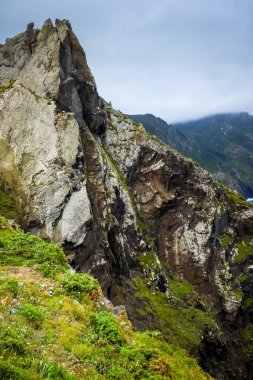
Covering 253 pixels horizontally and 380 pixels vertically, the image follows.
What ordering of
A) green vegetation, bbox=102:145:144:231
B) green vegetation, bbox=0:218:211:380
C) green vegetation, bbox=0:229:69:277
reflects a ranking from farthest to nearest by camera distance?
1. green vegetation, bbox=102:145:144:231
2. green vegetation, bbox=0:229:69:277
3. green vegetation, bbox=0:218:211:380

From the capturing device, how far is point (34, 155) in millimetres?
65125

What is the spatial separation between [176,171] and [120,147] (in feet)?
54.8

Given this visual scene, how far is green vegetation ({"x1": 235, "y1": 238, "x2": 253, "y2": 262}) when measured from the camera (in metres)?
105

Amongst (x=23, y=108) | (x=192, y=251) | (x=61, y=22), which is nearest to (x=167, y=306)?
(x=192, y=251)

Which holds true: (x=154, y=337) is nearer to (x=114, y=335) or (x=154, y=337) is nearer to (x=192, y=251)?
(x=114, y=335)

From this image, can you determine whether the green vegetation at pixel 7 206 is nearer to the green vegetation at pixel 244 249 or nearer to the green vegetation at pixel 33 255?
the green vegetation at pixel 33 255

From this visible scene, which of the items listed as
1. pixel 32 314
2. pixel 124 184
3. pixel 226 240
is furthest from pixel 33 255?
pixel 226 240

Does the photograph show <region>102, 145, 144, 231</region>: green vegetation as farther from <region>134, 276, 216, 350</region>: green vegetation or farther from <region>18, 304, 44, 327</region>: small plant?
<region>18, 304, 44, 327</region>: small plant

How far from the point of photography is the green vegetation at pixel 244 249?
343 ft

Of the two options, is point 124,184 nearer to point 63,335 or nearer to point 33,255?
point 33,255

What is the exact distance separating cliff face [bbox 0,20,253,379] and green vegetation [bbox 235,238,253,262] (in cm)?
40

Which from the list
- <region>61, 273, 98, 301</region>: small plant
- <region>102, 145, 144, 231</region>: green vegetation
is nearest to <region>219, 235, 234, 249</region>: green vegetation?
<region>102, 145, 144, 231</region>: green vegetation

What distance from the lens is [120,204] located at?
82.6 metres

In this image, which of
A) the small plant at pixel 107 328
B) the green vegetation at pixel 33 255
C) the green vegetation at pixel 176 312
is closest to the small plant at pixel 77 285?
the green vegetation at pixel 33 255
